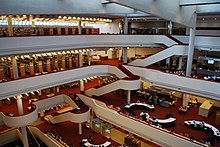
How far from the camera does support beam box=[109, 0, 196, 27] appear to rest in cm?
978

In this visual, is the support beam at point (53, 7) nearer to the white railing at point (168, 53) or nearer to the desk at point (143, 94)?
the white railing at point (168, 53)

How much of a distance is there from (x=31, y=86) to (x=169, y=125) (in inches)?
429

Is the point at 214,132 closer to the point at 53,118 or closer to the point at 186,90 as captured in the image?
the point at 186,90

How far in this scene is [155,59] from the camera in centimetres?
2062

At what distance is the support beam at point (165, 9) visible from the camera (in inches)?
385

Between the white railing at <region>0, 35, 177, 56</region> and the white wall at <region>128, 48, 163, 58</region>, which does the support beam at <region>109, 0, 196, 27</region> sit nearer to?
the white railing at <region>0, 35, 177, 56</region>

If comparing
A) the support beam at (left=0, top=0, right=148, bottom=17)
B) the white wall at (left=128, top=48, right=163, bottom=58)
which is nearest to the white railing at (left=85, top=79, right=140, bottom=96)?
the support beam at (left=0, top=0, right=148, bottom=17)

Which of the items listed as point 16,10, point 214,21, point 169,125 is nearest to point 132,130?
point 169,125

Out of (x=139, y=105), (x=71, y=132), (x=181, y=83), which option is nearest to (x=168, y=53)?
(x=181, y=83)

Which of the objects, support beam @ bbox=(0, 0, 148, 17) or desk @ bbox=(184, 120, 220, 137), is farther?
desk @ bbox=(184, 120, 220, 137)

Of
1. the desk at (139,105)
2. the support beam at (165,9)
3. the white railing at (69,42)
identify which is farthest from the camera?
the desk at (139,105)

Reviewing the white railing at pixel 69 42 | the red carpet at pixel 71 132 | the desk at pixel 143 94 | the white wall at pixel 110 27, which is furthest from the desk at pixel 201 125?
the white wall at pixel 110 27

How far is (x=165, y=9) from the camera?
36.9 feet

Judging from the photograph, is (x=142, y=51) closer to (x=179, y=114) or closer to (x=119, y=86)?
(x=119, y=86)
